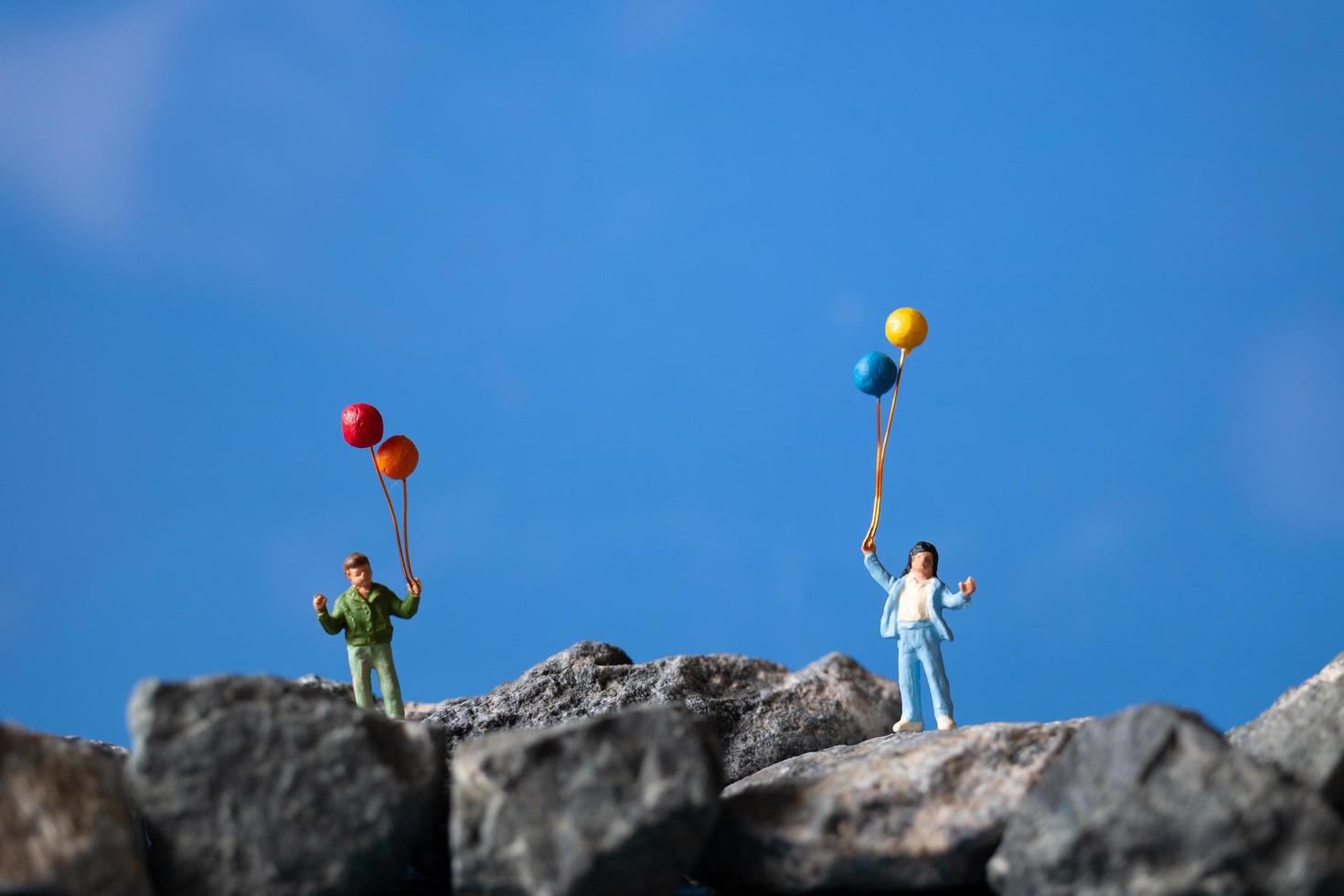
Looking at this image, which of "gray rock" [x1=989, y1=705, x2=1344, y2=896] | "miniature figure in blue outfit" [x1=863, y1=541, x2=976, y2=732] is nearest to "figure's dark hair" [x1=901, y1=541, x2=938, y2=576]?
"miniature figure in blue outfit" [x1=863, y1=541, x2=976, y2=732]

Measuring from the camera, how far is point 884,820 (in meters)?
4.19

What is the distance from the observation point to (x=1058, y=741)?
4527 mm

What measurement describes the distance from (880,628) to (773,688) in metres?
0.78

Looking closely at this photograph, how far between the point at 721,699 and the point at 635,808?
8.94ft

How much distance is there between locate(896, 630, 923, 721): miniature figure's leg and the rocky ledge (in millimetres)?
1667

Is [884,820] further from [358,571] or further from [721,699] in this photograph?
[358,571]

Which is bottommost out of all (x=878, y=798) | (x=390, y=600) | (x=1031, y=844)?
(x=1031, y=844)

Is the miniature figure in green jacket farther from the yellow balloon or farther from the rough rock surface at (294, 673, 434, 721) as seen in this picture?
the yellow balloon

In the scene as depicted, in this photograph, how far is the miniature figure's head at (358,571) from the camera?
20.9 ft

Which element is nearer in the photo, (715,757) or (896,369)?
(715,757)

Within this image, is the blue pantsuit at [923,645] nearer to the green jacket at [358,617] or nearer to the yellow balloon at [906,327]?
the yellow balloon at [906,327]

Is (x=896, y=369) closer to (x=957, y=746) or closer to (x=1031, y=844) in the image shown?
(x=957, y=746)

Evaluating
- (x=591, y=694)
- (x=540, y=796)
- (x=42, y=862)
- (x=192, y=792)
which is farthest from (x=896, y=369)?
(x=42, y=862)

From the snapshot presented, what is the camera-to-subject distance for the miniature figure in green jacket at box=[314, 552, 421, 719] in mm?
6395
